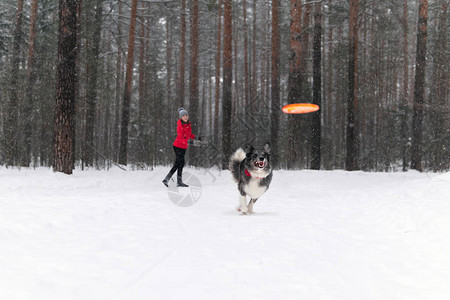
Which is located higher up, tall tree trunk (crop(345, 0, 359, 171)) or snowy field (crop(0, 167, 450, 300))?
tall tree trunk (crop(345, 0, 359, 171))

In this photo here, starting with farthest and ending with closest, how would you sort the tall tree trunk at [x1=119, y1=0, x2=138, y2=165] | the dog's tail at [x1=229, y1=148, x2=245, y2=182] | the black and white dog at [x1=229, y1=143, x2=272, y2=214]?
1. the tall tree trunk at [x1=119, y1=0, x2=138, y2=165]
2. the dog's tail at [x1=229, y1=148, x2=245, y2=182]
3. the black and white dog at [x1=229, y1=143, x2=272, y2=214]

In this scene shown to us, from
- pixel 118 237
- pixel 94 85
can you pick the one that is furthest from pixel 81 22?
pixel 118 237

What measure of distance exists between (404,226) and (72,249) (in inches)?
194

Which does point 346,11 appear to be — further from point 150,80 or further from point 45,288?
point 45,288

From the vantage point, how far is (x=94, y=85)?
15320 mm

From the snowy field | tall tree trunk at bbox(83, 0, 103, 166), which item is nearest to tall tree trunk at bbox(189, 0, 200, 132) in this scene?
tall tree trunk at bbox(83, 0, 103, 166)

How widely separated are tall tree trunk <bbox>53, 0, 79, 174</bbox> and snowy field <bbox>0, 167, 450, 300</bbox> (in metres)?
2.27

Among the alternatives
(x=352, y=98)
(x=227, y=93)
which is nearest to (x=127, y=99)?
(x=227, y=93)

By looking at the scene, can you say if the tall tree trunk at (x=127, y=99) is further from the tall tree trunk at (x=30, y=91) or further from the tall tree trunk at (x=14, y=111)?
the tall tree trunk at (x=30, y=91)

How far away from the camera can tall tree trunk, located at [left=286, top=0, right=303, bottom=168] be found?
45.6 ft

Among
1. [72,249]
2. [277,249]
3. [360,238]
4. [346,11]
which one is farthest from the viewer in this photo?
[346,11]

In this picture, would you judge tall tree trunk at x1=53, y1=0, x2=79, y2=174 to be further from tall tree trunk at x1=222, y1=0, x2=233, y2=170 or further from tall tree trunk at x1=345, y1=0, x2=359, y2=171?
tall tree trunk at x1=345, y1=0, x2=359, y2=171

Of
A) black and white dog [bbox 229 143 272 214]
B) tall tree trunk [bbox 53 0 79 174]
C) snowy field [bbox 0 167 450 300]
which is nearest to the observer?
snowy field [bbox 0 167 450 300]

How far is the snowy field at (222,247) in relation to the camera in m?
2.73
